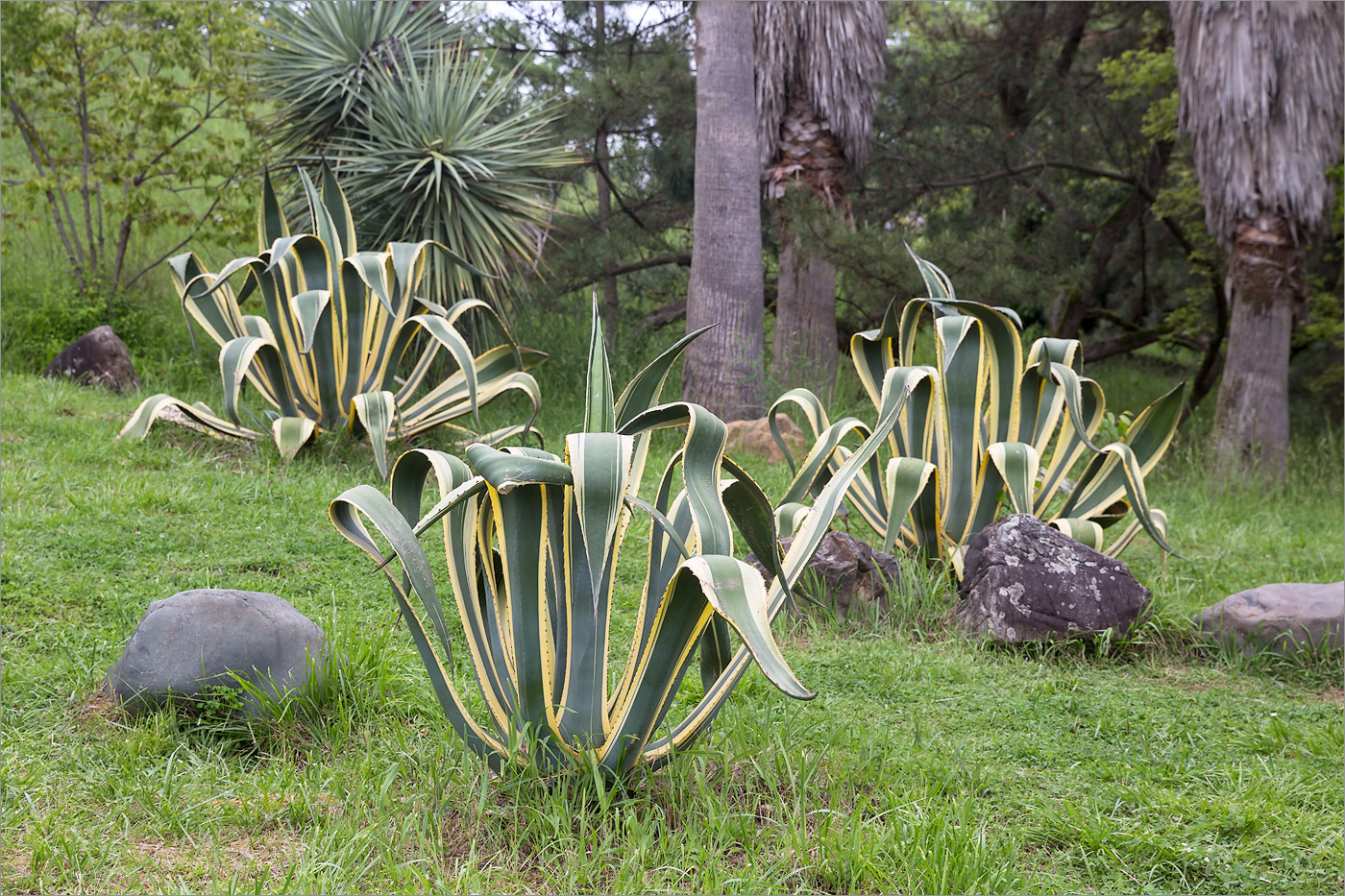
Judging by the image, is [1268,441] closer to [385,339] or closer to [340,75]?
[385,339]

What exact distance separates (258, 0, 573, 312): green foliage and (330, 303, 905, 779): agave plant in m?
4.92

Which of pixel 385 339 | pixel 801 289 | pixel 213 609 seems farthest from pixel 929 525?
pixel 801 289

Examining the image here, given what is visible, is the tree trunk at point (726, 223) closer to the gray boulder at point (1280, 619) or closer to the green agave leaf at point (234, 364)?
the green agave leaf at point (234, 364)

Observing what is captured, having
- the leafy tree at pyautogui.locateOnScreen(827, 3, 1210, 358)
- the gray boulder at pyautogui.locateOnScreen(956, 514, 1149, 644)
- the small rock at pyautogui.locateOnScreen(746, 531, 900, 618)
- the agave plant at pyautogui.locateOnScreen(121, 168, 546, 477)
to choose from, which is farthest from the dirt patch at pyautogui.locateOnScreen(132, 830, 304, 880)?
the leafy tree at pyautogui.locateOnScreen(827, 3, 1210, 358)

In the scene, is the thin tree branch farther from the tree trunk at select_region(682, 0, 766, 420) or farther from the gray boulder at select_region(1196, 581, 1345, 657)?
the gray boulder at select_region(1196, 581, 1345, 657)

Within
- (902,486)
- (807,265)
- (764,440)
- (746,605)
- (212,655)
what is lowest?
(212,655)

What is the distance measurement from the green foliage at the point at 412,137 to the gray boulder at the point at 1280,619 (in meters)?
4.98

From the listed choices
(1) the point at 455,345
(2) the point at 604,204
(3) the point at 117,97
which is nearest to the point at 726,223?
(1) the point at 455,345

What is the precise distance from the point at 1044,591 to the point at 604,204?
7.76m

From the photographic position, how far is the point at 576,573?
7.22 feet

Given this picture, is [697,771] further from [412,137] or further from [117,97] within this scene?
[117,97]

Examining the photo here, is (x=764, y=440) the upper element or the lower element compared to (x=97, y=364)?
lower

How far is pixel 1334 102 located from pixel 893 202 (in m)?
4.50

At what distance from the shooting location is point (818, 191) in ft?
27.5
